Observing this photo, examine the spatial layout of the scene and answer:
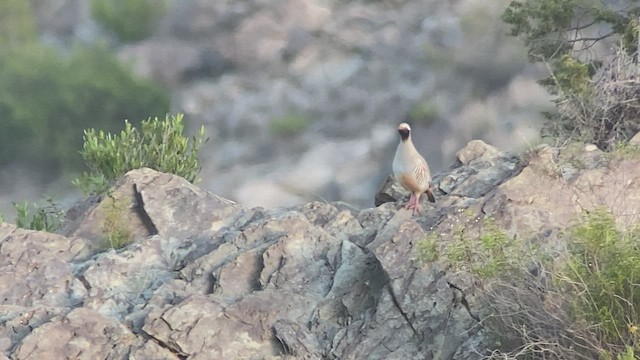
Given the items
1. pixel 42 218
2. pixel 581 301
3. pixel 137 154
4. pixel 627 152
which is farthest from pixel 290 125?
pixel 581 301

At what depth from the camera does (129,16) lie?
28812 mm

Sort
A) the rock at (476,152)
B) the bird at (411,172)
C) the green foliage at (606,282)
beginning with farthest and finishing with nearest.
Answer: the rock at (476,152) → the bird at (411,172) → the green foliage at (606,282)

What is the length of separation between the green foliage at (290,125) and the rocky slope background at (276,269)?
1743cm

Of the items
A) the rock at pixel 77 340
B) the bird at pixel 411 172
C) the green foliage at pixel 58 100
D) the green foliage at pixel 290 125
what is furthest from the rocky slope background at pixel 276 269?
the green foliage at pixel 290 125

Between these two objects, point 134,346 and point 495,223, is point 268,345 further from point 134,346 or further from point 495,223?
point 495,223

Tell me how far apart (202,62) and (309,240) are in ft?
69.7

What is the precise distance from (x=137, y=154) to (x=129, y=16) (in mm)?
18706

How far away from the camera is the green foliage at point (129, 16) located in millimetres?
28547

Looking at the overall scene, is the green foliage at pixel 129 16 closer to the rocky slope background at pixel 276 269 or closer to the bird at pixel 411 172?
the rocky slope background at pixel 276 269

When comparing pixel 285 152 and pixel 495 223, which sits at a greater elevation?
pixel 285 152

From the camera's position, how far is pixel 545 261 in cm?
575

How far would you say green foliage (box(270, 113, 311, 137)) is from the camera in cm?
2647

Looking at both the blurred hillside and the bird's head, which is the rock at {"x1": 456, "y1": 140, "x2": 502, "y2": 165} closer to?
the bird's head

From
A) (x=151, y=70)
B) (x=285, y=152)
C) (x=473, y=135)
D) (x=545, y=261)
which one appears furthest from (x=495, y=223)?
(x=151, y=70)
